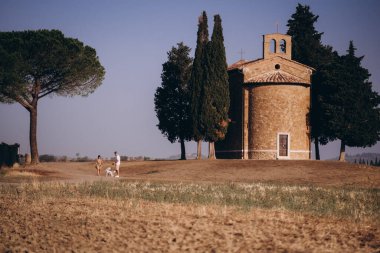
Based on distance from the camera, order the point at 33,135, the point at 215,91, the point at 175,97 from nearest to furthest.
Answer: the point at 33,135 < the point at 215,91 < the point at 175,97

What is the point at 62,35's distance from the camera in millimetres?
44469

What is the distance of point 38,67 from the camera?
143 ft

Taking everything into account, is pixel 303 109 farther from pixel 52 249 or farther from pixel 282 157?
pixel 52 249

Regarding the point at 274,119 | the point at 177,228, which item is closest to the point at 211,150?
the point at 274,119

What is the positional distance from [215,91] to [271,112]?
521cm

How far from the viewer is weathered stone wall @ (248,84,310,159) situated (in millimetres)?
43938

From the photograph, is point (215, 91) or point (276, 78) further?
point (276, 78)

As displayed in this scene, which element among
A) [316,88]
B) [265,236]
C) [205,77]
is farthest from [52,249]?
[316,88]

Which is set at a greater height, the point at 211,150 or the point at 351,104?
the point at 351,104

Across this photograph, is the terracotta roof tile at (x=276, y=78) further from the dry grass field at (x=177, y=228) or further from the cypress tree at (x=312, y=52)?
the dry grass field at (x=177, y=228)

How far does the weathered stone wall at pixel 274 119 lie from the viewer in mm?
43938

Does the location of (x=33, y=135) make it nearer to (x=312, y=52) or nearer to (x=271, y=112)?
(x=271, y=112)

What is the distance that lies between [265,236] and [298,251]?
3.09 ft

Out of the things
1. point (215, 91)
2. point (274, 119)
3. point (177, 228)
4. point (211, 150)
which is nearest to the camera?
point (177, 228)
